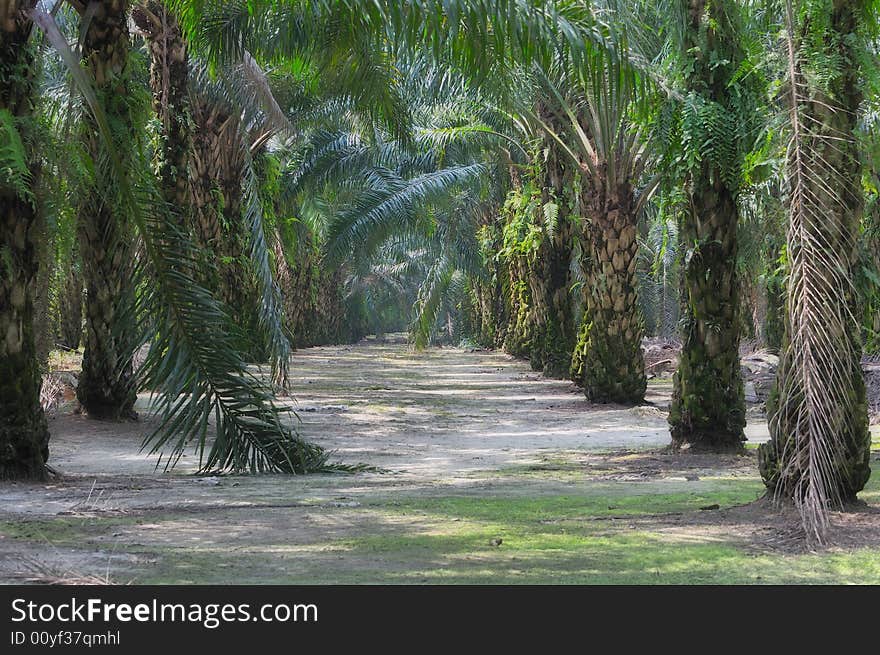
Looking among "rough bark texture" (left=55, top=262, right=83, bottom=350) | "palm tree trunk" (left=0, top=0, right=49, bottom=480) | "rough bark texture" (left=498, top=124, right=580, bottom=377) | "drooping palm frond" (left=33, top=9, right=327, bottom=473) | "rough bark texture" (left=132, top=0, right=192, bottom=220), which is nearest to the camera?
"palm tree trunk" (left=0, top=0, right=49, bottom=480)

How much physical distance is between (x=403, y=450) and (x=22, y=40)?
208 inches

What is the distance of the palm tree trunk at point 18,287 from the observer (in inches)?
297

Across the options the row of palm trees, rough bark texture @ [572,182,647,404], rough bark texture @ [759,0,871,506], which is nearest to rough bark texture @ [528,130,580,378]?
the row of palm trees

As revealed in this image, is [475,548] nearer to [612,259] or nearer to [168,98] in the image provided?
[168,98]

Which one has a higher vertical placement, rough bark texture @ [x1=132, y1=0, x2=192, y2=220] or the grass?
rough bark texture @ [x1=132, y1=0, x2=192, y2=220]

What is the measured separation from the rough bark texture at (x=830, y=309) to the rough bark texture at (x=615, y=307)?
962 cm

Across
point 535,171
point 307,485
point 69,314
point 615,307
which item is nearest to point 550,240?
point 535,171

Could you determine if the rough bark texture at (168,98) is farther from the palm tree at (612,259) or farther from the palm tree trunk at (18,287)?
the palm tree trunk at (18,287)

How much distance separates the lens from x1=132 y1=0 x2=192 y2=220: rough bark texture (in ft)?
43.9

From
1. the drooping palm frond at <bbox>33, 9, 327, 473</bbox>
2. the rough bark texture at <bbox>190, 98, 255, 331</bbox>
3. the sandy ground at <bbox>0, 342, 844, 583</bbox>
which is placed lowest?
the sandy ground at <bbox>0, 342, 844, 583</bbox>

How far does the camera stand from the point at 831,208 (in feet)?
19.9

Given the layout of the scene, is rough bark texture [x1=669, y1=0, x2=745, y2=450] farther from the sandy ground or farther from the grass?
the grass

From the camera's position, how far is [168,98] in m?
13.6

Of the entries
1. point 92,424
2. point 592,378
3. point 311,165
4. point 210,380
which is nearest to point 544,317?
point 592,378
